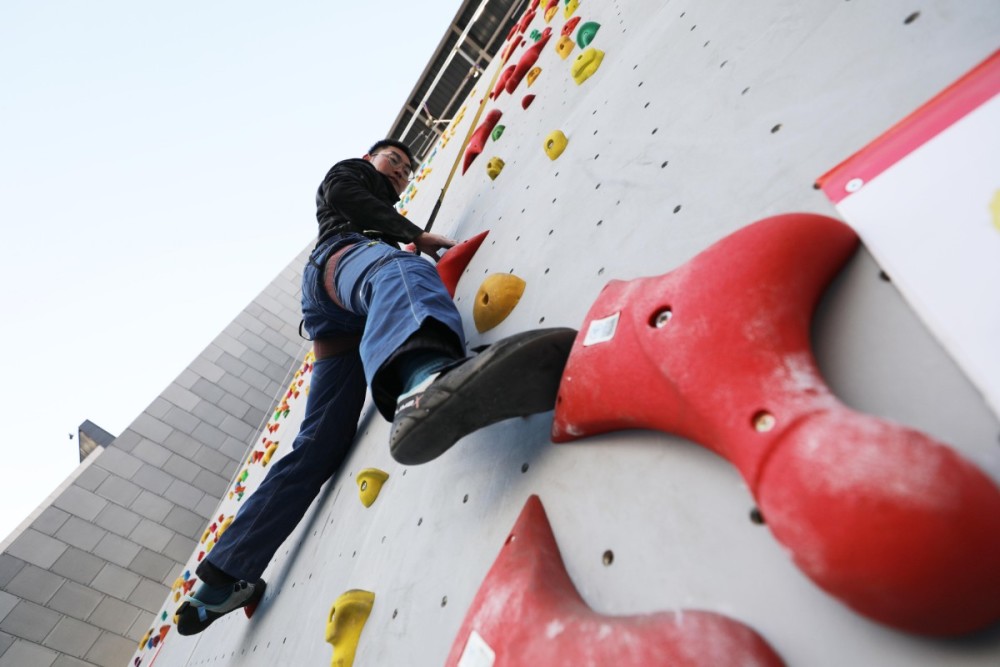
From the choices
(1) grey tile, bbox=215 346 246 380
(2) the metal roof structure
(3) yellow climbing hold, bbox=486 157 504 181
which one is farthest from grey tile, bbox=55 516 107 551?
(2) the metal roof structure

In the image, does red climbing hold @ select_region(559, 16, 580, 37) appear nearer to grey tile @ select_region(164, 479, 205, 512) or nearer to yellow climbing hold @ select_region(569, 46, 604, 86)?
yellow climbing hold @ select_region(569, 46, 604, 86)

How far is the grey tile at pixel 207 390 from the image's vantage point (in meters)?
4.15

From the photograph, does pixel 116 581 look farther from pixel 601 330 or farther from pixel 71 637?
pixel 601 330

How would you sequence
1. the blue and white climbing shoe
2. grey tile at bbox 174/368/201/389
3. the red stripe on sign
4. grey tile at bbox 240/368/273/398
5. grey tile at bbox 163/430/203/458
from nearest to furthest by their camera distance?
the red stripe on sign → the blue and white climbing shoe → grey tile at bbox 163/430/203/458 → grey tile at bbox 174/368/201/389 → grey tile at bbox 240/368/273/398

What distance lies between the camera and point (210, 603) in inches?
55.8

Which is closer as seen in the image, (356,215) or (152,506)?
(356,215)

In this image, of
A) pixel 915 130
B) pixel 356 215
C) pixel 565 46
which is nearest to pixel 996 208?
pixel 915 130

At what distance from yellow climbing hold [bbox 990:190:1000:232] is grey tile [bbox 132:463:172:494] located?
4.32m

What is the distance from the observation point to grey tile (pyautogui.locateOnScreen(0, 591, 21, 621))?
8.73 ft

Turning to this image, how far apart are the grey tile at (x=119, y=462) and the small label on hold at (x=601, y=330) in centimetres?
396

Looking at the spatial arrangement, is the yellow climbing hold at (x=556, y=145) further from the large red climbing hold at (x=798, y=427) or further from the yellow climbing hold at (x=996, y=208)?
the yellow climbing hold at (x=996, y=208)

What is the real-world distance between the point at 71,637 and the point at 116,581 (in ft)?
1.09

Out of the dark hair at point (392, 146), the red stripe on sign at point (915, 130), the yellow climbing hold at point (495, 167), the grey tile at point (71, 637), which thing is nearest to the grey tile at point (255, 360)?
the grey tile at point (71, 637)

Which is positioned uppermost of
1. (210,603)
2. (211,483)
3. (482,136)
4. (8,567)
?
(8,567)
